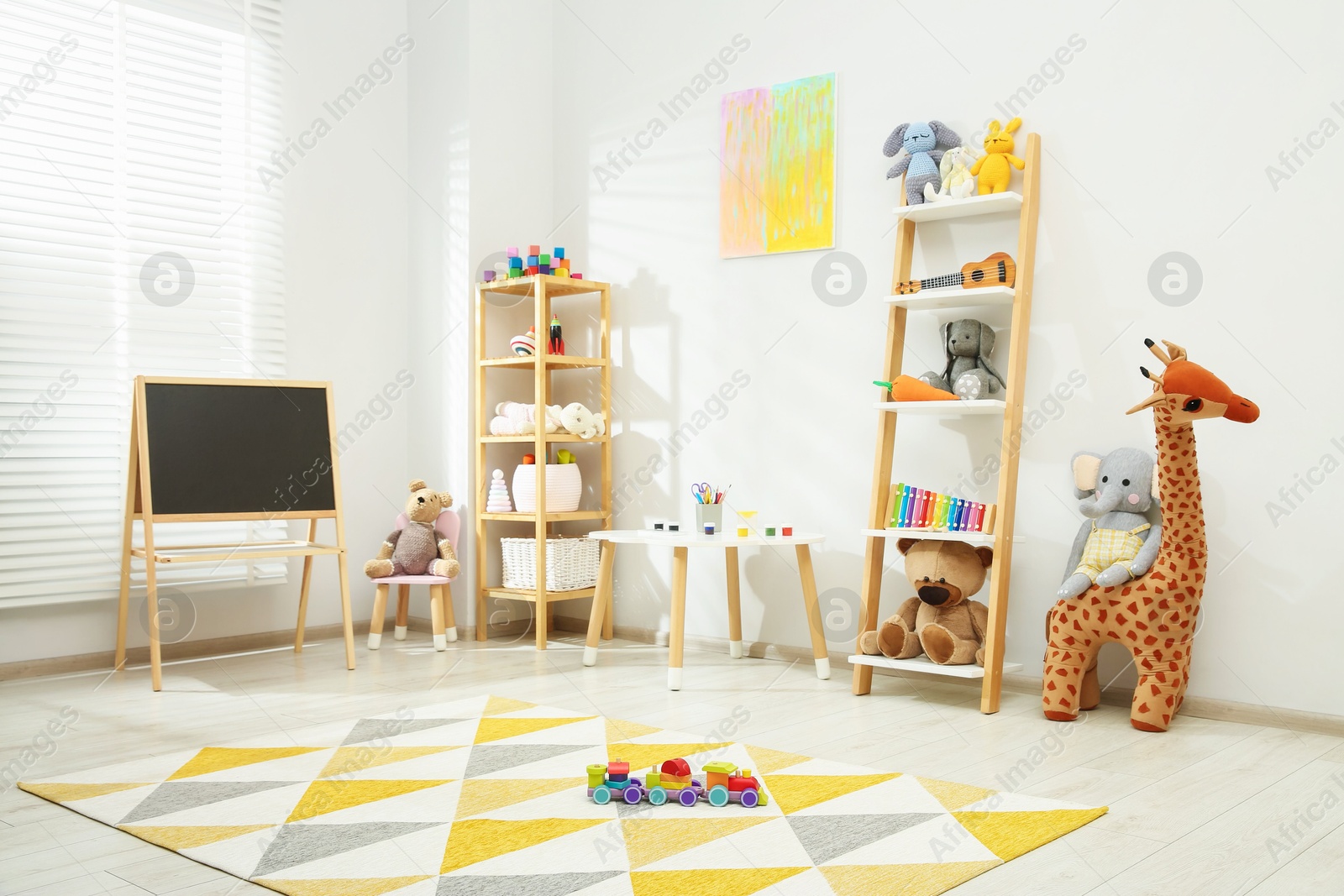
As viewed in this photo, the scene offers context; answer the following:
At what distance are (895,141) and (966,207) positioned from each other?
33 centimetres

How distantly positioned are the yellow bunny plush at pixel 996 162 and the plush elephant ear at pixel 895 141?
0.27 meters

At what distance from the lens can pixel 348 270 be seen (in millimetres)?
4266

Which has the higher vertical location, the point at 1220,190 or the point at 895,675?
the point at 1220,190

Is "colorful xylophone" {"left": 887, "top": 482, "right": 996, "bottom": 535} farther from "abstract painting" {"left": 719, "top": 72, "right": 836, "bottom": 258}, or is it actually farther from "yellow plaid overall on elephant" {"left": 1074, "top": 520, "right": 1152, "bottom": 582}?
"abstract painting" {"left": 719, "top": 72, "right": 836, "bottom": 258}

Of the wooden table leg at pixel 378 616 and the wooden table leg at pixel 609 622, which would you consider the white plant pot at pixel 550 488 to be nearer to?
the wooden table leg at pixel 609 622

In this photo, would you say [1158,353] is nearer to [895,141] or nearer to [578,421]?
[895,141]

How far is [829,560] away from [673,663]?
0.73 m

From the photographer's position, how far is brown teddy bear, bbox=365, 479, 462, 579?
3.93m

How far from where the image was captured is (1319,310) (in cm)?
275

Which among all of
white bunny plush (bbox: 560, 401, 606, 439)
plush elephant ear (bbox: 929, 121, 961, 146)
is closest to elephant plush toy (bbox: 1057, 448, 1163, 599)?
plush elephant ear (bbox: 929, 121, 961, 146)

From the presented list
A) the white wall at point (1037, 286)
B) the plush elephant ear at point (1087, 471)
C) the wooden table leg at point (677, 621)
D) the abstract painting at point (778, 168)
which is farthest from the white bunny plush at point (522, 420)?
the plush elephant ear at point (1087, 471)

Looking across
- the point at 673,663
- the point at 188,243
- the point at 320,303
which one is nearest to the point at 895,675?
the point at 673,663

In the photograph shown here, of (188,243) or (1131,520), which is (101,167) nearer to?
(188,243)

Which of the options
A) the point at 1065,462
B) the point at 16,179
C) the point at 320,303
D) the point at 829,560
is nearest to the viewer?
the point at 1065,462
